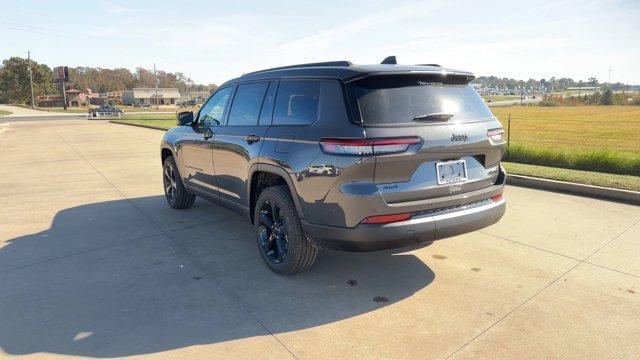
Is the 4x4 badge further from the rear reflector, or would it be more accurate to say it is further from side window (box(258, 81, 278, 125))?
side window (box(258, 81, 278, 125))

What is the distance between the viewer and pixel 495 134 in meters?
3.82

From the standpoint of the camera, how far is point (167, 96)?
13112cm

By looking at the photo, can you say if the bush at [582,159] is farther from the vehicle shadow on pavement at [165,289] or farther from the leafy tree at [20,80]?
the leafy tree at [20,80]

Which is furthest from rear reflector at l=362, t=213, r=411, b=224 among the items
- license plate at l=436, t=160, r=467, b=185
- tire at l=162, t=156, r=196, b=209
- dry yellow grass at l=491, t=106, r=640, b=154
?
dry yellow grass at l=491, t=106, r=640, b=154

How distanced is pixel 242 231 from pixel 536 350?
344 cm

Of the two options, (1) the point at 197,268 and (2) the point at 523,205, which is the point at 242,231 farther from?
(2) the point at 523,205

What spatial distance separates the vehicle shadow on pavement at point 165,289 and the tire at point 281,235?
0.49 ft

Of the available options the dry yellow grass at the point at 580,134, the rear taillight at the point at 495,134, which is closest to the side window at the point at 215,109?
the rear taillight at the point at 495,134

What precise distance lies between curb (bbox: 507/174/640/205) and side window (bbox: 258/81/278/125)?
5260 millimetres

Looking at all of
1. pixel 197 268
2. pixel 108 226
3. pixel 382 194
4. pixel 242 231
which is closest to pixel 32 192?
pixel 108 226

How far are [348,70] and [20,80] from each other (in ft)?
408

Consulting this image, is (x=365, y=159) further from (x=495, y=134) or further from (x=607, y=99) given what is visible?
(x=607, y=99)

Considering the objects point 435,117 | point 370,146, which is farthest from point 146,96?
point 370,146

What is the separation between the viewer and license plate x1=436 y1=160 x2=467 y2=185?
338 cm
